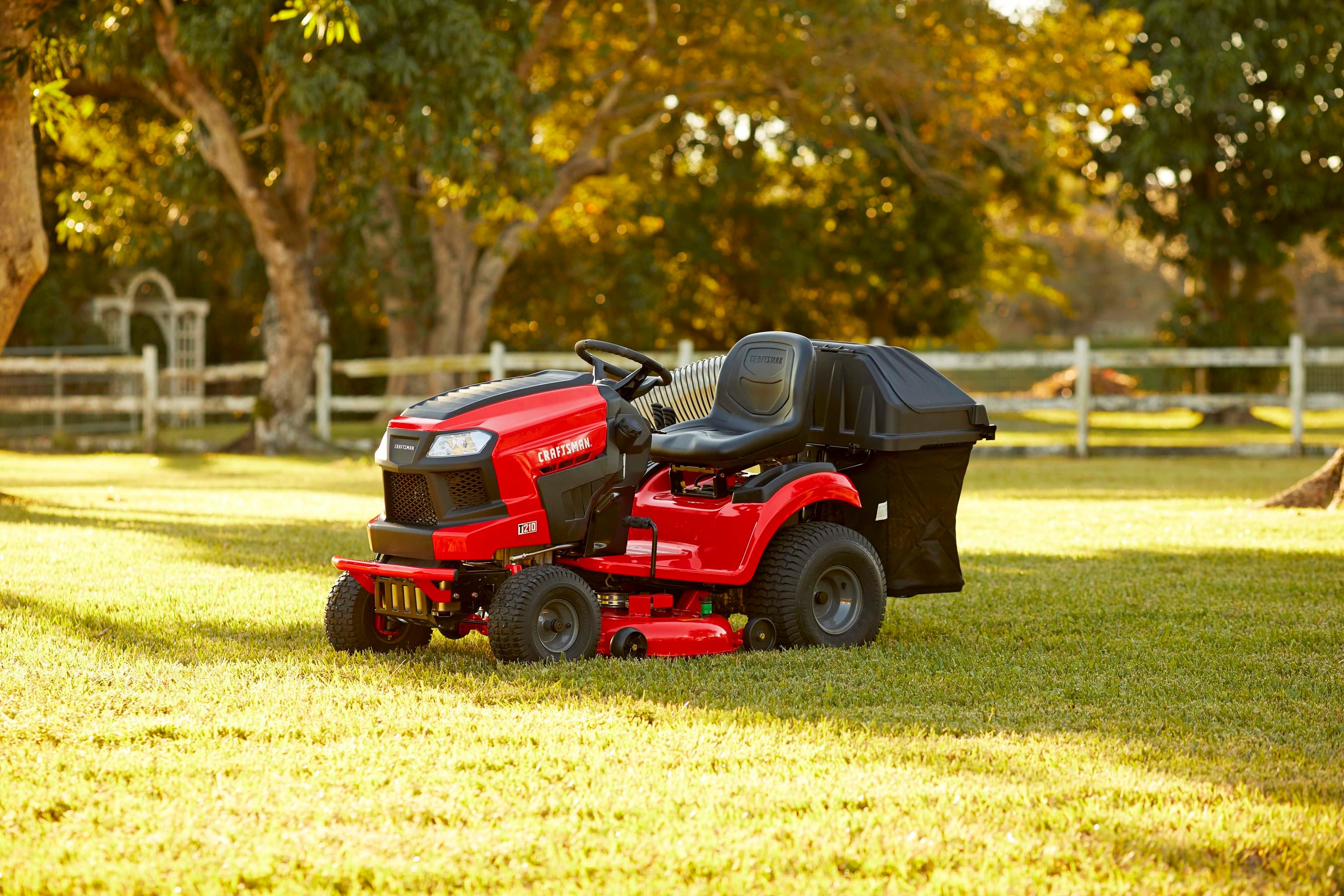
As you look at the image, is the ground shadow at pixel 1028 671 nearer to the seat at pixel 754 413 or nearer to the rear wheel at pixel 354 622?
the rear wheel at pixel 354 622

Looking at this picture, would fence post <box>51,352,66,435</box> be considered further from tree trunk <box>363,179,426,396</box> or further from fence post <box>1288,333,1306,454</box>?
fence post <box>1288,333,1306,454</box>

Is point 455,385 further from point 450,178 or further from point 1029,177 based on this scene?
point 1029,177

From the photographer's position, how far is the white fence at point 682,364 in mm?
20125

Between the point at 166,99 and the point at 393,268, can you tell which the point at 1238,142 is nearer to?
the point at 393,268

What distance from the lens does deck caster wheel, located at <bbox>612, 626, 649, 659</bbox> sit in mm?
5918

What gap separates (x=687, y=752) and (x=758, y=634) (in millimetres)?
1757

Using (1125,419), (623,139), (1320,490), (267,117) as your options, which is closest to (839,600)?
(1320,490)

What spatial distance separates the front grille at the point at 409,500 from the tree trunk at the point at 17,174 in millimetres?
6871

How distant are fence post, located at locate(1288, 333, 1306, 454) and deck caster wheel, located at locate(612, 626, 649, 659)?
52.2ft

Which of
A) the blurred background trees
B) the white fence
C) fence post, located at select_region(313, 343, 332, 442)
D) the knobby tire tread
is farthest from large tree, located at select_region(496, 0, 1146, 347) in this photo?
the knobby tire tread

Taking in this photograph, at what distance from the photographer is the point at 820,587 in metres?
6.39

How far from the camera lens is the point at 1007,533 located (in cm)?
1095

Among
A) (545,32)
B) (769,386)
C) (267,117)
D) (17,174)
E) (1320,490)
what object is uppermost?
(545,32)

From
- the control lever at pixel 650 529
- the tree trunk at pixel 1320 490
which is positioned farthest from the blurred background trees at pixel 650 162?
the tree trunk at pixel 1320 490
